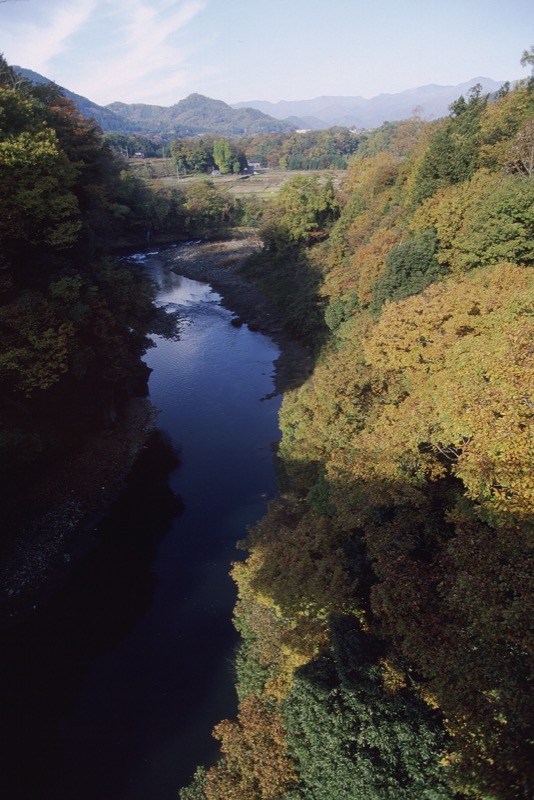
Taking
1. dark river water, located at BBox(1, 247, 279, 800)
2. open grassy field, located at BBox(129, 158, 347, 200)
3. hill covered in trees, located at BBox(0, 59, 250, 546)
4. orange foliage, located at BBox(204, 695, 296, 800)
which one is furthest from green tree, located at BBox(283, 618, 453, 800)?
open grassy field, located at BBox(129, 158, 347, 200)

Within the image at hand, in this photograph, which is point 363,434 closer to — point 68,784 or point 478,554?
point 478,554

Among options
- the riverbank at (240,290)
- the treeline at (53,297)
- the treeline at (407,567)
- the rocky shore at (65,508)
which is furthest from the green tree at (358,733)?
the riverbank at (240,290)

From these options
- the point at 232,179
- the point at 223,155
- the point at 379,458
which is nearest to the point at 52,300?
the point at 379,458

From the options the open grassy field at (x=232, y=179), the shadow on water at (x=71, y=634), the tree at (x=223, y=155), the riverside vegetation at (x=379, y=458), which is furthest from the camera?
the tree at (x=223, y=155)

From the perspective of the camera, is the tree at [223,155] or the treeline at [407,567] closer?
the treeline at [407,567]

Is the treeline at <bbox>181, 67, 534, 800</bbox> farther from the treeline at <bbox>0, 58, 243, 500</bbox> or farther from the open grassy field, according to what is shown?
the open grassy field

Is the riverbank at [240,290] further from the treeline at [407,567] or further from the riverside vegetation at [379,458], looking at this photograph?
the treeline at [407,567]

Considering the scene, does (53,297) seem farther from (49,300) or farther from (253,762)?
(253,762)

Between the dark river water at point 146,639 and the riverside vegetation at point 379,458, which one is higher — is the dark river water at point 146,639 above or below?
below
